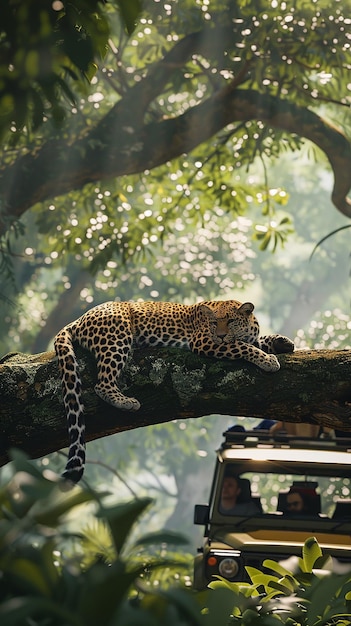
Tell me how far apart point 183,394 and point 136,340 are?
0.92 metres

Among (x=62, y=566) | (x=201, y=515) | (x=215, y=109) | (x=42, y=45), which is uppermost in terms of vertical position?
(x=42, y=45)

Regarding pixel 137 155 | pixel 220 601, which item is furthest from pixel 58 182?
pixel 220 601

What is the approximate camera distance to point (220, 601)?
212cm

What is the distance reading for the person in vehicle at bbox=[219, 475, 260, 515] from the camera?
7.63m

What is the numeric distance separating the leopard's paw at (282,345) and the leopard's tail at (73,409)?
1.08m

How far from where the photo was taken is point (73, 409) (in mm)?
5098

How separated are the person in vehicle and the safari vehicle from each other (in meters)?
0.02

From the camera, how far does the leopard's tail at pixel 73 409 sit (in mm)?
5109

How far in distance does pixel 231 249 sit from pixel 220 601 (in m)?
24.5

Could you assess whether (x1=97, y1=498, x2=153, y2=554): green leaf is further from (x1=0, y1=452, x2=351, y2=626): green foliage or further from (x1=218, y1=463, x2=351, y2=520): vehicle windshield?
(x1=218, y1=463, x2=351, y2=520): vehicle windshield

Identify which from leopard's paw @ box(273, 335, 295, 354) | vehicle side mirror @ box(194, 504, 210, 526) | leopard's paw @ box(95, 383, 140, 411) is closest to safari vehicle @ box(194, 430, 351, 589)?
vehicle side mirror @ box(194, 504, 210, 526)

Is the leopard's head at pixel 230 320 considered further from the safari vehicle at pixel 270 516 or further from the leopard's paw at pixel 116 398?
the safari vehicle at pixel 270 516

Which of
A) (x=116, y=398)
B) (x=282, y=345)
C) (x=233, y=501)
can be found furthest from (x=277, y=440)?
(x=116, y=398)

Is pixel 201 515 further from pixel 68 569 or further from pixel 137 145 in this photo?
pixel 68 569
